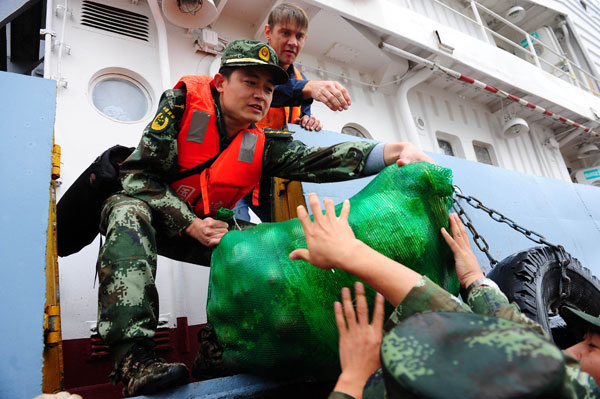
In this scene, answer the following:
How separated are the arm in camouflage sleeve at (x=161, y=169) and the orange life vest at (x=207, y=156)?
0.05m

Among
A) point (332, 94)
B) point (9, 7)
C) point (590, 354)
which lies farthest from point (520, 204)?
point (9, 7)

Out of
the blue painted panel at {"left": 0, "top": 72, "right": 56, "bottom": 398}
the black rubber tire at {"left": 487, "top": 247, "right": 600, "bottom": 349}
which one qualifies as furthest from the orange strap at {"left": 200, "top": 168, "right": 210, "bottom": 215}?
the black rubber tire at {"left": 487, "top": 247, "right": 600, "bottom": 349}

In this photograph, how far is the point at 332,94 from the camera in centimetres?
206

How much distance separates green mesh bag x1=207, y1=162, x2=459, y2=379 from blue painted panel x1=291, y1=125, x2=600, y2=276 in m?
1.12

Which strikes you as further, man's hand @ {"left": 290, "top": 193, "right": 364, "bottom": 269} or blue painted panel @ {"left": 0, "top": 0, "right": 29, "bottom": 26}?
blue painted panel @ {"left": 0, "top": 0, "right": 29, "bottom": 26}

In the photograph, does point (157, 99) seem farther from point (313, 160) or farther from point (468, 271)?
point (468, 271)

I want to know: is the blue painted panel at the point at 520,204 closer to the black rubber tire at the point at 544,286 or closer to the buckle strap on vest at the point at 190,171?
the buckle strap on vest at the point at 190,171

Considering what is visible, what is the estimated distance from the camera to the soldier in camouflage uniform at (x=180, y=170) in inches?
46.4

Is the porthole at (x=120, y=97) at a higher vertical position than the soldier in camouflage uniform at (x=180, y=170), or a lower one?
higher

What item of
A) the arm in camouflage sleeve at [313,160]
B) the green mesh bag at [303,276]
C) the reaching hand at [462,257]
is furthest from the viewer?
the arm in camouflage sleeve at [313,160]

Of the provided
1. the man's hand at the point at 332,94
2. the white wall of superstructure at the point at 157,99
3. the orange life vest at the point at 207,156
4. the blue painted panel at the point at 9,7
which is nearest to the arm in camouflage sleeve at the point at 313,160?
the orange life vest at the point at 207,156

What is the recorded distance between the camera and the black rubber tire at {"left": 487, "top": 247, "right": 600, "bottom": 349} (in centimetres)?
159

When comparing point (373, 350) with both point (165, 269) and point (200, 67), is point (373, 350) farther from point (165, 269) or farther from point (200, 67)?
point (200, 67)

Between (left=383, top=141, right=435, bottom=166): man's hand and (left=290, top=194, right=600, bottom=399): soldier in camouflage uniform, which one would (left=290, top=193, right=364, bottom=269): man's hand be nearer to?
(left=290, top=194, right=600, bottom=399): soldier in camouflage uniform
